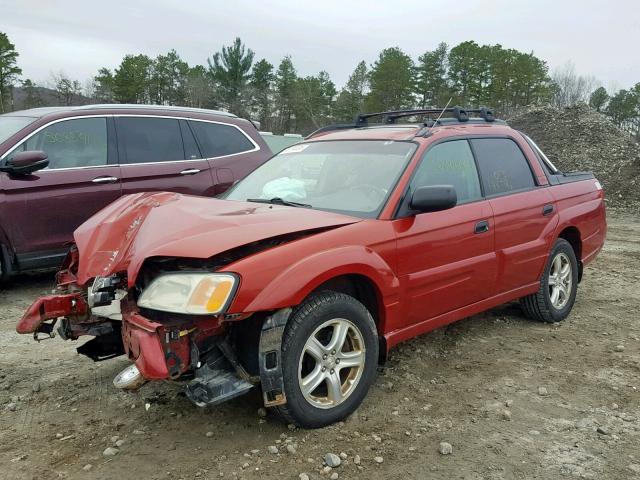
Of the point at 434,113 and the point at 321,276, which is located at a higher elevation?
the point at 434,113

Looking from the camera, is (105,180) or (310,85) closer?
Answer: (105,180)

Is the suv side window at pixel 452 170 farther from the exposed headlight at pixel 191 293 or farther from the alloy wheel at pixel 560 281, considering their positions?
the exposed headlight at pixel 191 293

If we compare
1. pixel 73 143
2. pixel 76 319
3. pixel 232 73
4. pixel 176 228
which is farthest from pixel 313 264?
pixel 232 73

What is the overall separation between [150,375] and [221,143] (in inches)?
182

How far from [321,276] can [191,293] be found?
0.68m

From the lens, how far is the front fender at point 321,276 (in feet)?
9.04

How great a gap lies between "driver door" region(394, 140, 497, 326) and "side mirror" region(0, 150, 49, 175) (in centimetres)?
372

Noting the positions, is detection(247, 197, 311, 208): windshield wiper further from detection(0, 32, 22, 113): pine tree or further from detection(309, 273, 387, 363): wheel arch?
detection(0, 32, 22, 113): pine tree

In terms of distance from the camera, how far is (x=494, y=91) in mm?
47750

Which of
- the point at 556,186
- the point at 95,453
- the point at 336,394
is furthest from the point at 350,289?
the point at 556,186

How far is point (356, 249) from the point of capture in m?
3.19

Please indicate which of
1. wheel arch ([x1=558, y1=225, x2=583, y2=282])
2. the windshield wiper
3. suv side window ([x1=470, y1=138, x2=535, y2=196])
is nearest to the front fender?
the windshield wiper

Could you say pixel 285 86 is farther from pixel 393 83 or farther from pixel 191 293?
pixel 191 293

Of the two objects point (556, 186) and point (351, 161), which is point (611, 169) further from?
point (351, 161)
